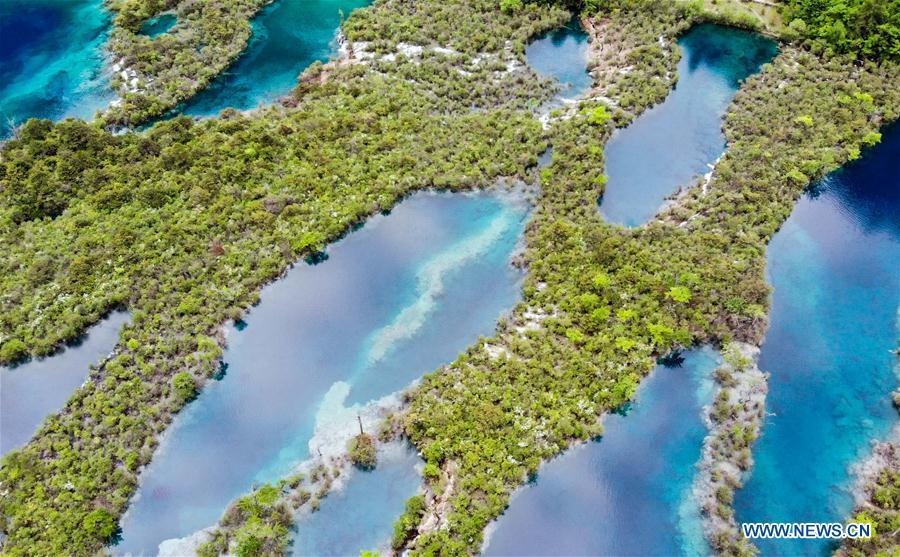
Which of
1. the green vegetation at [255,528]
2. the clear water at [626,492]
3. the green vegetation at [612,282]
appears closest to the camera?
the green vegetation at [255,528]

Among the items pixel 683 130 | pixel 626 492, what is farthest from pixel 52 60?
pixel 626 492

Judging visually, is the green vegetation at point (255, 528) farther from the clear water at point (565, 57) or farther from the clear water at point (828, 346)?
the clear water at point (565, 57)

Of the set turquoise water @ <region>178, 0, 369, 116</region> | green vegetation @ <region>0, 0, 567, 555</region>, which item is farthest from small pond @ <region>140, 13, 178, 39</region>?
green vegetation @ <region>0, 0, 567, 555</region>

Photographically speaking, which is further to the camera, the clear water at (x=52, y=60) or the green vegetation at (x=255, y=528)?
the clear water at (x=52, y=60)

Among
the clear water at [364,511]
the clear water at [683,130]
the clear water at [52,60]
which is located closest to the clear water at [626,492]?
the clear water at [364,511]

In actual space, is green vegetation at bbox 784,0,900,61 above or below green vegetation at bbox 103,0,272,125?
below

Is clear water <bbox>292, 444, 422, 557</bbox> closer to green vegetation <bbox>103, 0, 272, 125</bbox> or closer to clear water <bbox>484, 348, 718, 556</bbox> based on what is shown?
clear water <bbox>484, 348, 718, 556</bbox>
